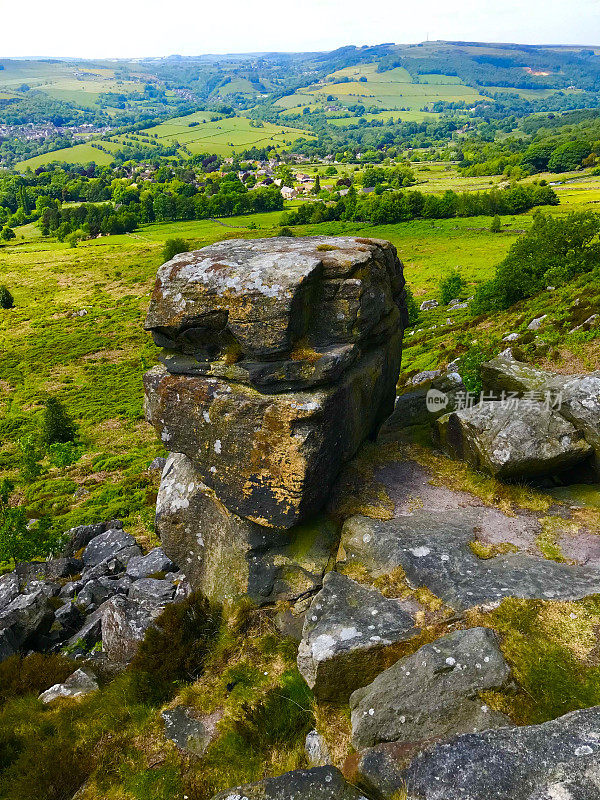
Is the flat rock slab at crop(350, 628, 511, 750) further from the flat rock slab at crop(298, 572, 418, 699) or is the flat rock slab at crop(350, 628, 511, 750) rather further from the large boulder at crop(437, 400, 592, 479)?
the large boulder at crop(437, 400, 592, 479)

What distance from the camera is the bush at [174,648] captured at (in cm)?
1170

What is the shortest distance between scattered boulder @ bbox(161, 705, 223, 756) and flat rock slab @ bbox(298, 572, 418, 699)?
2.33 m

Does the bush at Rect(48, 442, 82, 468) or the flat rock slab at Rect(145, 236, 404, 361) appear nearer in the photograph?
the flat rock slab at Rect(145, 236, 404, 361)

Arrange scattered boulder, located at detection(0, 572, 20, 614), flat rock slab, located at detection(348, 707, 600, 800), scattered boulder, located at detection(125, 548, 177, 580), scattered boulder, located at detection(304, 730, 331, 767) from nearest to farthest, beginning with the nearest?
1. flat rock slab, located at detection(348, 707, 600, 800)
2. scattered boulder, located at detection(304, 730, 331, 767)
3. scattered boulder, located at detection(125, 548, 177, 580)
4. scattered boulder, located at detection(0, 572, 20, 614)

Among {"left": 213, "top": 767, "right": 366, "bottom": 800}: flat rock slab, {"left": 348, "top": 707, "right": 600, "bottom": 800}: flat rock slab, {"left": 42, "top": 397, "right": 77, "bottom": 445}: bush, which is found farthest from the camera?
{"left": 42, "top": 397, "right": 77, "bottom": 445}: bush

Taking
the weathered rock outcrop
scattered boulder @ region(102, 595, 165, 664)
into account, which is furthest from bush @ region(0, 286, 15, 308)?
scattered boulder @ region(102, 595, 165, 664)

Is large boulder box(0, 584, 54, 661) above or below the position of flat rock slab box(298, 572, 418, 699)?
below

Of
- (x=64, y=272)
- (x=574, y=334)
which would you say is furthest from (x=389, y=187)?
(x=574, y=334)

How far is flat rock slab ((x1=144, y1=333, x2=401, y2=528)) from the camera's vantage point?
→ 12820mm

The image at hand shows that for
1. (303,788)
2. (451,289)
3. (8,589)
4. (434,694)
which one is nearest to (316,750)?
(303,788)

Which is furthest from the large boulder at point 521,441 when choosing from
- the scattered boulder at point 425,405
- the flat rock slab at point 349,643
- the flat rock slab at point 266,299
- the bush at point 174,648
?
the bush at point 174,648

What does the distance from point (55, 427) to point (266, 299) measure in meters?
32.9

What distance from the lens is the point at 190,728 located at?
1053 centimetres

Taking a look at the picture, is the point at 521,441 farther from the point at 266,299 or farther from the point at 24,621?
the point at 24,621
